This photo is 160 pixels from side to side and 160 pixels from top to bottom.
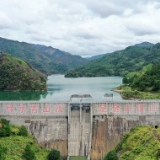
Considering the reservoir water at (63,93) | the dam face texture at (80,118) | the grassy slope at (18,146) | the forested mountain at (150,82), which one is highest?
the forested mountain at (150,82)

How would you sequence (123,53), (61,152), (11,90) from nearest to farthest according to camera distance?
(61,152), (11,90), (123,53)

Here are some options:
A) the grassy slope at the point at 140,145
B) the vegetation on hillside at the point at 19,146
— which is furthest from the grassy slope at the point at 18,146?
the grassy slope at the point at 140,145

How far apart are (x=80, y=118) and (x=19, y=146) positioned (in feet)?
23.6

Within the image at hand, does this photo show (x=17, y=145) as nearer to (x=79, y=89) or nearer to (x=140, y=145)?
(x=140, y=145)

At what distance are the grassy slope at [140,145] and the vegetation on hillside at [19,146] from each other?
6.37 meters

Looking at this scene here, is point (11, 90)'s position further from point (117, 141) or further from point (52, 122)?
point (117, 141)

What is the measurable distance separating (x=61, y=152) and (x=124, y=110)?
8.38 metres

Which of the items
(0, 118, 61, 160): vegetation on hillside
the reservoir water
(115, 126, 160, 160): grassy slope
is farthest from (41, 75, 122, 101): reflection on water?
(0, 118, 61, 160): vegetation on hillside

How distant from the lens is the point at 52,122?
2155 centimetres

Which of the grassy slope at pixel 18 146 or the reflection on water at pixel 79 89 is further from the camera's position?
the reflection on water at pixel 79 89

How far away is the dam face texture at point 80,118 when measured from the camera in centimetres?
2080

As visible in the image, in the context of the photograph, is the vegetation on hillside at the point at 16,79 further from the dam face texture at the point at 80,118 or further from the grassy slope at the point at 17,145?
the grassy slope at the point at 17,145

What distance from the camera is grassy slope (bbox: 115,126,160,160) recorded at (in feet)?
51.1

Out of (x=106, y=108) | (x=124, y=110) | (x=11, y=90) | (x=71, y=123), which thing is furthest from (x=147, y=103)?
(x=11, y=90)
